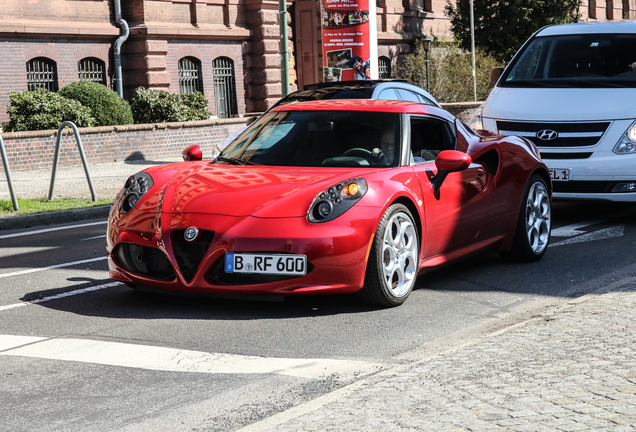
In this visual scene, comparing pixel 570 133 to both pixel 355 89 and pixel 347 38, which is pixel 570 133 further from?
pixel 347 38

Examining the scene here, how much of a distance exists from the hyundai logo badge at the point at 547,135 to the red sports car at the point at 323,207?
2.42 m

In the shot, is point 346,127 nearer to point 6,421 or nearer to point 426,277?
point 426,277

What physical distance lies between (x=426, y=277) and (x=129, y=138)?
13.4m

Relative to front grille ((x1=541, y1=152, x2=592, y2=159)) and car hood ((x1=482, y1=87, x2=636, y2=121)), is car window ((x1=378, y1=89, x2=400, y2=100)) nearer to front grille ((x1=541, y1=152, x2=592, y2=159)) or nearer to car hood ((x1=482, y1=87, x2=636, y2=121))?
Result: car hood ((x1=482, y1=87, x2=636, y2=121))

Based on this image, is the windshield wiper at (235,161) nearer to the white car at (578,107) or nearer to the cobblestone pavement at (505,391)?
the cobblestone pavement at (505,391)

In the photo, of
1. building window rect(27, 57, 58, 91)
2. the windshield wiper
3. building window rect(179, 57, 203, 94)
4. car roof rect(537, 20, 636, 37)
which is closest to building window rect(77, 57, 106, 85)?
building window rect(27, 57, 58, 91)

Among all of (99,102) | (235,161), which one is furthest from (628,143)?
(99,102)

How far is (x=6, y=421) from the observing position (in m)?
4.14

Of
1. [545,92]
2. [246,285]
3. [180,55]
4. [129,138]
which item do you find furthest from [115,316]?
[180,55]

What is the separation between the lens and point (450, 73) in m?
32.5

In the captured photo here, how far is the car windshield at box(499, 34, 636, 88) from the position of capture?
11.0 m

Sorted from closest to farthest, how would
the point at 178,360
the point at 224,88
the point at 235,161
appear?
the point at 178,360 < the point at 235,161 < the point at 224,88

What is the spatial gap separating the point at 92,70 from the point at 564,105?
1723 cm

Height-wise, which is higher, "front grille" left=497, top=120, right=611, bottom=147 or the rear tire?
"front grille" left=497, top=120, right=611, bottom=147
